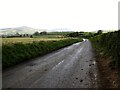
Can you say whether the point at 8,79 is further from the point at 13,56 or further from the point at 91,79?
the point at 13,56

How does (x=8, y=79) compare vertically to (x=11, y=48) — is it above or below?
below

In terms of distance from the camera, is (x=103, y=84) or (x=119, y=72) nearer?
(x=103, y=84)

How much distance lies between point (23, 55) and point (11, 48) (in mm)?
1413

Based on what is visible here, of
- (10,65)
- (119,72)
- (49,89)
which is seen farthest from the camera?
(10,65)

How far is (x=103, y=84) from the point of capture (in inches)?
375

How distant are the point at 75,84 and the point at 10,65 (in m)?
8.11

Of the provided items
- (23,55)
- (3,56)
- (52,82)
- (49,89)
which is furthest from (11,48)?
(49,89)

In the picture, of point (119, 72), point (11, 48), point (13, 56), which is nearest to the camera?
point (119, 72)

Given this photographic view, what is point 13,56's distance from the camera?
1786 centimetres

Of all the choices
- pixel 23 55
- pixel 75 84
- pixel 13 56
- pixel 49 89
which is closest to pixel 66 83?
pixel 75 84

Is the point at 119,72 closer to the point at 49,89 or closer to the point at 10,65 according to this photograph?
the point at 49,89

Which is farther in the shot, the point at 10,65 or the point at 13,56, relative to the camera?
the point at 13,56

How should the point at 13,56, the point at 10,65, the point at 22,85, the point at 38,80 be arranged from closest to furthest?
the point at 22,85
the point at 38,80
the point at 10,65
the point at 13,56

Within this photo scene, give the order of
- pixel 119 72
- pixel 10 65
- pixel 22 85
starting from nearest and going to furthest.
→ pixel 22 85, pixel 119 72, pixel 10 65
